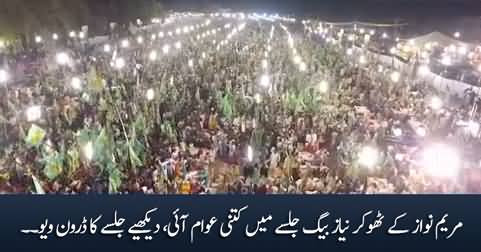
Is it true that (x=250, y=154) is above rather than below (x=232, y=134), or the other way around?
below

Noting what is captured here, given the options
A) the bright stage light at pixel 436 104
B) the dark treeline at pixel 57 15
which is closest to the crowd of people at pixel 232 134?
the bright stage light at pixel 436 104

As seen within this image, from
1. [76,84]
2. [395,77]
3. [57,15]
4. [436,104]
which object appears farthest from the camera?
[57,15]

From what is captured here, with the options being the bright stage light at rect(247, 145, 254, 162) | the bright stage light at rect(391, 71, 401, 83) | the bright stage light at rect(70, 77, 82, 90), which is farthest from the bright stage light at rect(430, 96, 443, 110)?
the bright stage light at rect(70, 77, 82, 90)

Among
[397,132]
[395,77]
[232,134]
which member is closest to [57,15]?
[395,77]

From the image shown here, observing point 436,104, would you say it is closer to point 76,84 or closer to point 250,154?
point 250,154

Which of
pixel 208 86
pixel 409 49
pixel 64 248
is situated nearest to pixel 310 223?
pixel 64 248

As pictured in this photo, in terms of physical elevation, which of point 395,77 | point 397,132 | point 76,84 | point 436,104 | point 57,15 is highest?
point 57,15

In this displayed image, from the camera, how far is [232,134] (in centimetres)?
1112

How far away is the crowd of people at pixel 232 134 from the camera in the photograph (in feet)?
29.2

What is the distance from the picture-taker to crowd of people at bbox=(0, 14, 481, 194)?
8.89m

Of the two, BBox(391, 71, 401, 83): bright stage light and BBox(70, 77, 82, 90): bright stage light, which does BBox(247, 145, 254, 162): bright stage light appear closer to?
BBox(70, 77, 82, 90): bright stage light

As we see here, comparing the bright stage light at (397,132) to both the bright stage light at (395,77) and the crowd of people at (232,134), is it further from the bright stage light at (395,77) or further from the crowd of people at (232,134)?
the bright stage light at (395,77)

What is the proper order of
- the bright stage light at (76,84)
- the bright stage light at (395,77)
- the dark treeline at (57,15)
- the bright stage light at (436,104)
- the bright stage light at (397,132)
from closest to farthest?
the bright stage light at (397,132) < the bright stage light at (436,104) < the bright stage light at (76,84) < the bright stage light at (395,77) < the dark treeline at (57,15)

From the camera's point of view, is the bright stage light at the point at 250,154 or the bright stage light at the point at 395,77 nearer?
the bright stage light at the point at 250,154
